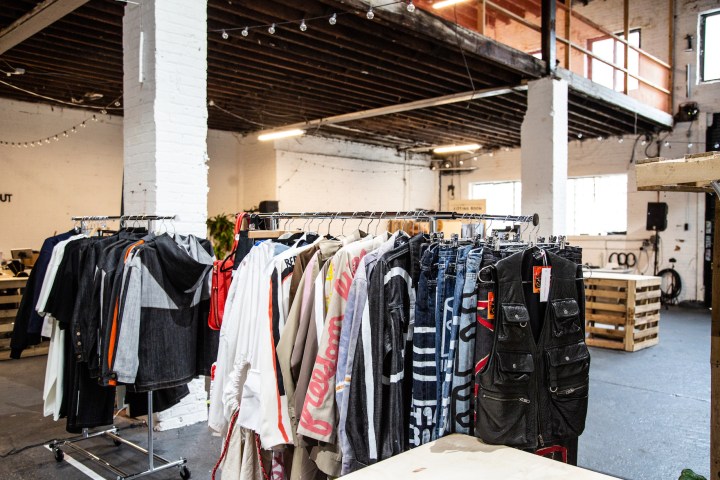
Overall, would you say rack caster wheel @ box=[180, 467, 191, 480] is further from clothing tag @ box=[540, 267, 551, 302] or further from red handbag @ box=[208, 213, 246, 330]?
clothing tag @ box=[540, 267, 551, 302]

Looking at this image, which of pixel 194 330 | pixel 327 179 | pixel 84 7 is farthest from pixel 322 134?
pixel 194 330

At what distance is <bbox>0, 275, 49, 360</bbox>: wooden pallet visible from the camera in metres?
6.77

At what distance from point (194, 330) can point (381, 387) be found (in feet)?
5.33

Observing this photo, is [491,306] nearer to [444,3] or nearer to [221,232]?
[444,3]

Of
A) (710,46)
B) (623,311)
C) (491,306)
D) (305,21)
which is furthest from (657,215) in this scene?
Result: (491,306)

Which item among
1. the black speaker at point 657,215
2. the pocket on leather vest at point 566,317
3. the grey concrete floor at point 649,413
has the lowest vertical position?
the grey concrete floor at point 649,413

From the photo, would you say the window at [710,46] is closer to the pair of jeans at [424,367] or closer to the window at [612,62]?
the window at [612,62]

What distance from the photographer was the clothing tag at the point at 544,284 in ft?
6.92

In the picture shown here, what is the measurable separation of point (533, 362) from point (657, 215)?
1083 centimetres

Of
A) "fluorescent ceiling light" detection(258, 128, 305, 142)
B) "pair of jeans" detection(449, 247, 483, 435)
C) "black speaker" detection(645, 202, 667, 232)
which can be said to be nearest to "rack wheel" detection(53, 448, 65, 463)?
"pair of jeans" detection(449, 247, 483, 435)

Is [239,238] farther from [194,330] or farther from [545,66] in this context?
[545,66]

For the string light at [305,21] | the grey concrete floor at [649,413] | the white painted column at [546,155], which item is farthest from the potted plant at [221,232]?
the grey concrete floor at [649,413]

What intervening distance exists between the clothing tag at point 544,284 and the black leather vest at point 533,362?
2 centimetres

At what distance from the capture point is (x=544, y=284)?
2.11 metres
